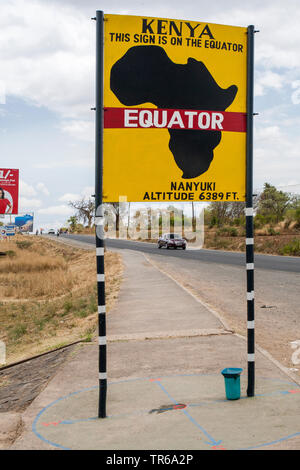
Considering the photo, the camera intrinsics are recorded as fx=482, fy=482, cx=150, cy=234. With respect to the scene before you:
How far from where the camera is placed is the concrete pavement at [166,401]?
419 cm

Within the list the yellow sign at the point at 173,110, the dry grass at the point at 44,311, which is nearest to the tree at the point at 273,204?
the dry grass at the point at 44,311

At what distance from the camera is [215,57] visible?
5477mm

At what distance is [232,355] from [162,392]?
195cm

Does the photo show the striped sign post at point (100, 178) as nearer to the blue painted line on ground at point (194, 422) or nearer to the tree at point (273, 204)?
the blue painted line on ground at point (194, 422)

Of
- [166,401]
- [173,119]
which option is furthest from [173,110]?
[166,401]

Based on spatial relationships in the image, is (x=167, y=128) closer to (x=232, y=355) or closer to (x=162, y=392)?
(x=162, y=392)

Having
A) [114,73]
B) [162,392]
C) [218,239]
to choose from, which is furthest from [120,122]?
[218,239]

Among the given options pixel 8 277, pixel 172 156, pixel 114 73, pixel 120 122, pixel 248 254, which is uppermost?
pixel 114 73

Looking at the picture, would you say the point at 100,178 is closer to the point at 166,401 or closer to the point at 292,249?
the point at 166,401

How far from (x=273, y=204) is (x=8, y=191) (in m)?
37.3

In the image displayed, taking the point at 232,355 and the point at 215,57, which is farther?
the point at 232,355

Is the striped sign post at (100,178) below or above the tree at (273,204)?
below

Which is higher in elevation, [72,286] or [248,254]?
[248,254]

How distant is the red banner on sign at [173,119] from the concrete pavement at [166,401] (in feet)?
9.75
